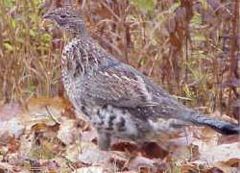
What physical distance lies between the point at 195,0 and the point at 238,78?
63 cm

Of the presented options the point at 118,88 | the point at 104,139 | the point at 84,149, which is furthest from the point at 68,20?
the point at 84,149

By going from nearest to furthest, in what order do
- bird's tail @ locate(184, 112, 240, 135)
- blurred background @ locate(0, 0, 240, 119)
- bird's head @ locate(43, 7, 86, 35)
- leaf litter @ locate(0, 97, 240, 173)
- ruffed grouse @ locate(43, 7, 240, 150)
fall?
1. leaf litter @ locate(0, 97, 240, 173)
2. bird's tail @ locate(184, 112, 240, 135)
3. ruffed grouse @ locate(43, 7, 240, 150)
4. bird's head @ locate(43, 7, 86, 35)
5. blurred background @ locate(0, 0, 240, 119)

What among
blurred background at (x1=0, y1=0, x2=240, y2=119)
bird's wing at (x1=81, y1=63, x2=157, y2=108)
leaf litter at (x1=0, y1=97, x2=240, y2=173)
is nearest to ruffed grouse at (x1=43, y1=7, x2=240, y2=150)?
bird's wing at (x1=81, y1=63, x2=157, y2=108)

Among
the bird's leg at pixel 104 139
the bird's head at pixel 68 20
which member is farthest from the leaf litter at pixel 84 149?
the bird's head at pixel 68 20

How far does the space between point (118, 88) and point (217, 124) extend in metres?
0.67

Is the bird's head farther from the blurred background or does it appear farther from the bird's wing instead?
the blurred background

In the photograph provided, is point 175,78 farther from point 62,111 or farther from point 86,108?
point 86,108

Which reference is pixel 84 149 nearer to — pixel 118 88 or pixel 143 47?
pixel 118 88

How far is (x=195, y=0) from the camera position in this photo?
6598mm

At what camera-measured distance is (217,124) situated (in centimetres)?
500

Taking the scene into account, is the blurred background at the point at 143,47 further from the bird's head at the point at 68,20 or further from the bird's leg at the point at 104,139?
the bird's leg at the point at 104,139

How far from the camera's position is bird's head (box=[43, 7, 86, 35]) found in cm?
575

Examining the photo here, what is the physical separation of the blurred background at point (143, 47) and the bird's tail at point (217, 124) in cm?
138

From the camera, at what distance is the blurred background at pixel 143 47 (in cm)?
663
